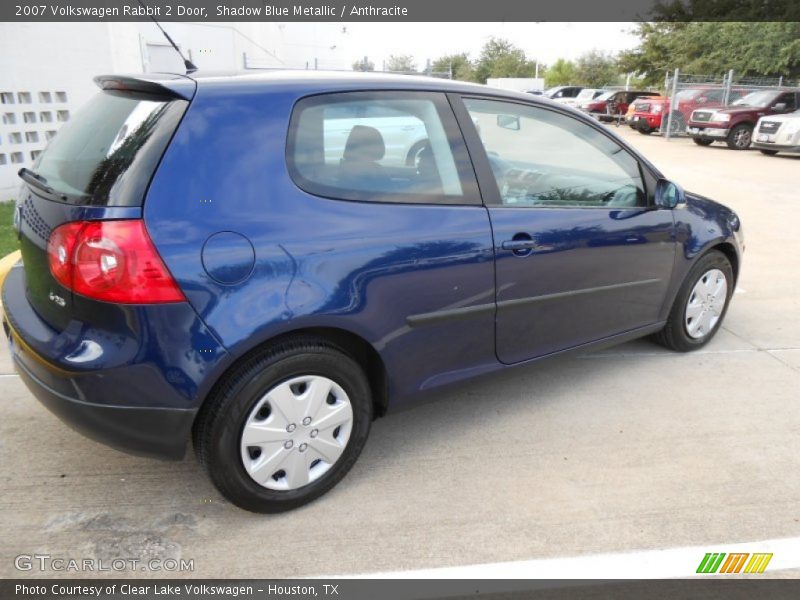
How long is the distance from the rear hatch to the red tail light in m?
0.05

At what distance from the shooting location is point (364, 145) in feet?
8.86

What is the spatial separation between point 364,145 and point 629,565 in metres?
1.92

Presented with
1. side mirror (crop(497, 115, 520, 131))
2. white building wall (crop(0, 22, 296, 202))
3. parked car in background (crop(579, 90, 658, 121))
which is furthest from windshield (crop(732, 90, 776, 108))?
side mirror (crop(497, 115, 520, 131))

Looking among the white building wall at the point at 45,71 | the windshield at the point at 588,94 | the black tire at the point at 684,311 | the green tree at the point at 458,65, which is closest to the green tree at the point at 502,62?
the green tree at the point at 458,65

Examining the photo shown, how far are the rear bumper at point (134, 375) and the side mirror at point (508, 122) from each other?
183 centimetres

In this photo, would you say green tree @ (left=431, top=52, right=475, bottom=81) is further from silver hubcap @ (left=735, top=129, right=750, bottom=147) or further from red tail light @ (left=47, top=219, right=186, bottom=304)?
red tail light @ (left=47, top=219, right=186, bottom=304)

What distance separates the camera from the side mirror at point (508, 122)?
3.23 m

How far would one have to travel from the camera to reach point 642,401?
3637 millimetres

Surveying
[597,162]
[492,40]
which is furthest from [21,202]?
[492,40]

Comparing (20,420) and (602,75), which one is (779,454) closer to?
(20,420)

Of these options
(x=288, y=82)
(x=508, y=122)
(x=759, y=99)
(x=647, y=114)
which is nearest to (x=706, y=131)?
(x=759, y=99)

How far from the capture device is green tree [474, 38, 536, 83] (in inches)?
2510

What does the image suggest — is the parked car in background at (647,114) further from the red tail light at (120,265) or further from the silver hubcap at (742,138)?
the red tail light at (120,265)

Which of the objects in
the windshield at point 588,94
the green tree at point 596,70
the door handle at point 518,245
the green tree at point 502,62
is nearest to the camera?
the door handle at point 518,245
